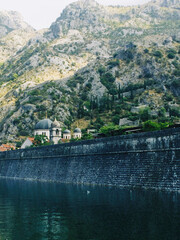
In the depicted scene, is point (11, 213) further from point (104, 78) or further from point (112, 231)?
point (104, 78)

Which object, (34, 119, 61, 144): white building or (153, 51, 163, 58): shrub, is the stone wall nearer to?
(34, 119, 61, 144): white building

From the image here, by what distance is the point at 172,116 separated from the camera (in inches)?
4355

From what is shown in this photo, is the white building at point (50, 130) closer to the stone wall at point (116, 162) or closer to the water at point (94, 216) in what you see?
the stone wall at point (116, 162)

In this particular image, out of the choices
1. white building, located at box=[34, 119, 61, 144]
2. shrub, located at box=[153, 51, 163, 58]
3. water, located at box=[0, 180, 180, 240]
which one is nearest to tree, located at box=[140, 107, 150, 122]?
white building, located at box=[34, 119, 61, 144]

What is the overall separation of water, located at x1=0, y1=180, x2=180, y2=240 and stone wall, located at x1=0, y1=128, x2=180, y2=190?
3.19m

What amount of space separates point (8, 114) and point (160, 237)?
134 metres

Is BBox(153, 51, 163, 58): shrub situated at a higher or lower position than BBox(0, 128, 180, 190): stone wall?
higher

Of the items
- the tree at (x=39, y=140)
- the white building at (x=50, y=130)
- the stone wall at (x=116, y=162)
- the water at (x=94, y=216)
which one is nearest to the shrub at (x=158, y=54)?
the white building at (x=50, y=130)

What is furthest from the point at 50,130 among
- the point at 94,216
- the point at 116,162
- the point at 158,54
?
the point at 94,216

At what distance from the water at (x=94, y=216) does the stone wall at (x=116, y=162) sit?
3.19 meters

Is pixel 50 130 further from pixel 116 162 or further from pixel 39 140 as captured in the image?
pixel 116 162

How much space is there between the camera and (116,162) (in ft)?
147

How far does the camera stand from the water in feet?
67.4

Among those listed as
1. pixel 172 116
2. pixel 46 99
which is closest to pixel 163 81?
pixel 172 116
